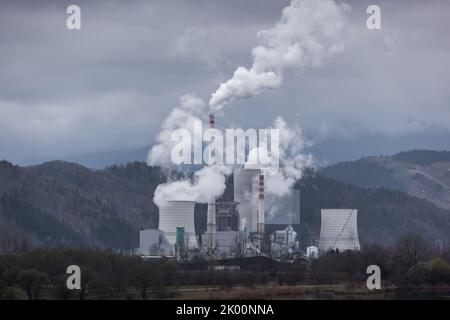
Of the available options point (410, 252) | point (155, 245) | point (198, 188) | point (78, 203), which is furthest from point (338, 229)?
point (78, 203)

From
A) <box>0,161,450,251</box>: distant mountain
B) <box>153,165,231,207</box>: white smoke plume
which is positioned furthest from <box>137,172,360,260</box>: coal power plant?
<box>0,161,450,251</box>: distant mountain

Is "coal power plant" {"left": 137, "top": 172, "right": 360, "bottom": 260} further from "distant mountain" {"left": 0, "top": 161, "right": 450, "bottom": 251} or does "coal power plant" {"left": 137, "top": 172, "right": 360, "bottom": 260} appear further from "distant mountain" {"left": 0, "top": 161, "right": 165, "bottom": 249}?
"distant mountain" {"left": 0, "top": 161, "right": 165, "bottom": 249}

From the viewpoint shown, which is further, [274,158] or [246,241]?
[274,158]

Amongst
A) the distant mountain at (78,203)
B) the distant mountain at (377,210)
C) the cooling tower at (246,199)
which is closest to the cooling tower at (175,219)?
the cooling tower at (246,199)

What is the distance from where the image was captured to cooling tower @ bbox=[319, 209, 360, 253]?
94.9m

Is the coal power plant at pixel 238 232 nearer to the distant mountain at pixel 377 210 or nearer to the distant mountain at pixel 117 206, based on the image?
the distant mountain at pixel 117 206

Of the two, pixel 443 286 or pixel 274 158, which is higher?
pixel 274 158

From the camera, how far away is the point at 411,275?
54281 millimetres

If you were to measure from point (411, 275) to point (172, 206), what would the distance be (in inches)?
1485

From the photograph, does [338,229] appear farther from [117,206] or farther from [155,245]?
[117,206]
